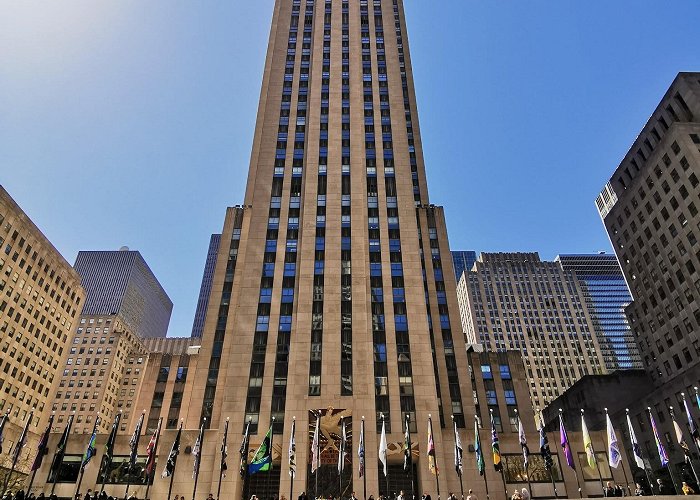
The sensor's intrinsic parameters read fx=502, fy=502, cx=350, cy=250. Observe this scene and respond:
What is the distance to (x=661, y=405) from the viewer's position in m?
80.6

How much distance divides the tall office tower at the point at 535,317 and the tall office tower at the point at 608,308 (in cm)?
507

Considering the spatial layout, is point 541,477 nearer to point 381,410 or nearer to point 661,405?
point 381,410

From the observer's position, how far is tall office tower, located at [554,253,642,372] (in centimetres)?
16225

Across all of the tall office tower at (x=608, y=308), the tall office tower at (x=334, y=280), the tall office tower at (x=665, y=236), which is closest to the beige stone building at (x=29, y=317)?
the tall office tower at (x=334, y=280)

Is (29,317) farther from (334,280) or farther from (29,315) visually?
(334,280)

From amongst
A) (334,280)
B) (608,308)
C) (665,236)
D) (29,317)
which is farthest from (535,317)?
(29,317)

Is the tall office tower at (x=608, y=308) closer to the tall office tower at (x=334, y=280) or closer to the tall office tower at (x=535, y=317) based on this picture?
the tall office tower at (x=535, y=317)

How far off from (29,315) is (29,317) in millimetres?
438

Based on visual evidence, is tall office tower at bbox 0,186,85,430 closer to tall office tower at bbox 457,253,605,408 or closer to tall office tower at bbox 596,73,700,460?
tall office tower at bbox 457,253,605,408

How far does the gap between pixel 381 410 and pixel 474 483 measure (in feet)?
39.8

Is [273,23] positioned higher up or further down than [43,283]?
higher up

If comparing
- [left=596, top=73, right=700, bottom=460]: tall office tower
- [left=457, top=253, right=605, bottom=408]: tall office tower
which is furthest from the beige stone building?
[left=457, top=253, right=605, bottom=408]: tall office tower

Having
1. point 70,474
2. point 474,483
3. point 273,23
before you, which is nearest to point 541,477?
point 474,483

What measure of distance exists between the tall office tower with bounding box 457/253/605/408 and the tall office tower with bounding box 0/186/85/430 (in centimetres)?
11469
